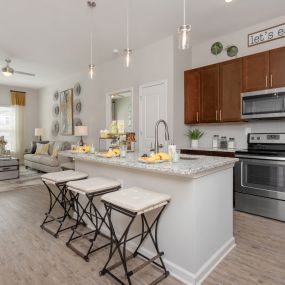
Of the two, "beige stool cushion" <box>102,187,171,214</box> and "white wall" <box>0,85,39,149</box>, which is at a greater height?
"white wall" <box>0,85,39,149</box>

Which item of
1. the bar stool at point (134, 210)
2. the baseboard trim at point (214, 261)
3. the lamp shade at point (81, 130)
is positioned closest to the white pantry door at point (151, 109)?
the lamp shade at point (81, 130)

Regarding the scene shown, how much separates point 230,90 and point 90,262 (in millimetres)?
3191

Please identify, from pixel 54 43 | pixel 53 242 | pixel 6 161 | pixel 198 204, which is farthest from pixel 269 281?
pixel 6 161

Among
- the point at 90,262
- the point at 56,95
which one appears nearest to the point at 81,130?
the point at 56,95

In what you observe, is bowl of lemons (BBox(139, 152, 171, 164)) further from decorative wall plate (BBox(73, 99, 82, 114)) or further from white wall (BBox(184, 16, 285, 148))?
decorative wall plate (BBox(73, 99, 82, 114))

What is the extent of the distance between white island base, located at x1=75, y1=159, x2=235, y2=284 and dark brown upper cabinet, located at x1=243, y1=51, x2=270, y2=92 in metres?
1.79

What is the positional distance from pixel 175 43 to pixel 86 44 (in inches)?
68.5

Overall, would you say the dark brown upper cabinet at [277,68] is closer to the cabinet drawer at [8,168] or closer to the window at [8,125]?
the cabinet drawer at [8,168]

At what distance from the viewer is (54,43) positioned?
14.1ft

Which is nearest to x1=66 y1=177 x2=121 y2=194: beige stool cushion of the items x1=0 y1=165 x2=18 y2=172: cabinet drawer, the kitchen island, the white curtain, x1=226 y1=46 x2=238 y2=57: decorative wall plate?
the kitchen island

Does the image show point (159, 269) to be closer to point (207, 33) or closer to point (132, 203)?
point (132, 203)

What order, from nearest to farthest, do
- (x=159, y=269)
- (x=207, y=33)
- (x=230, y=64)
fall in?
(x=159, y=269) < (x=230, y=64) < (x=207, y=33)

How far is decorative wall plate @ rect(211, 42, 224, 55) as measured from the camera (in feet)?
13.0

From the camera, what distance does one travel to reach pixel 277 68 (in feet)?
10.3
